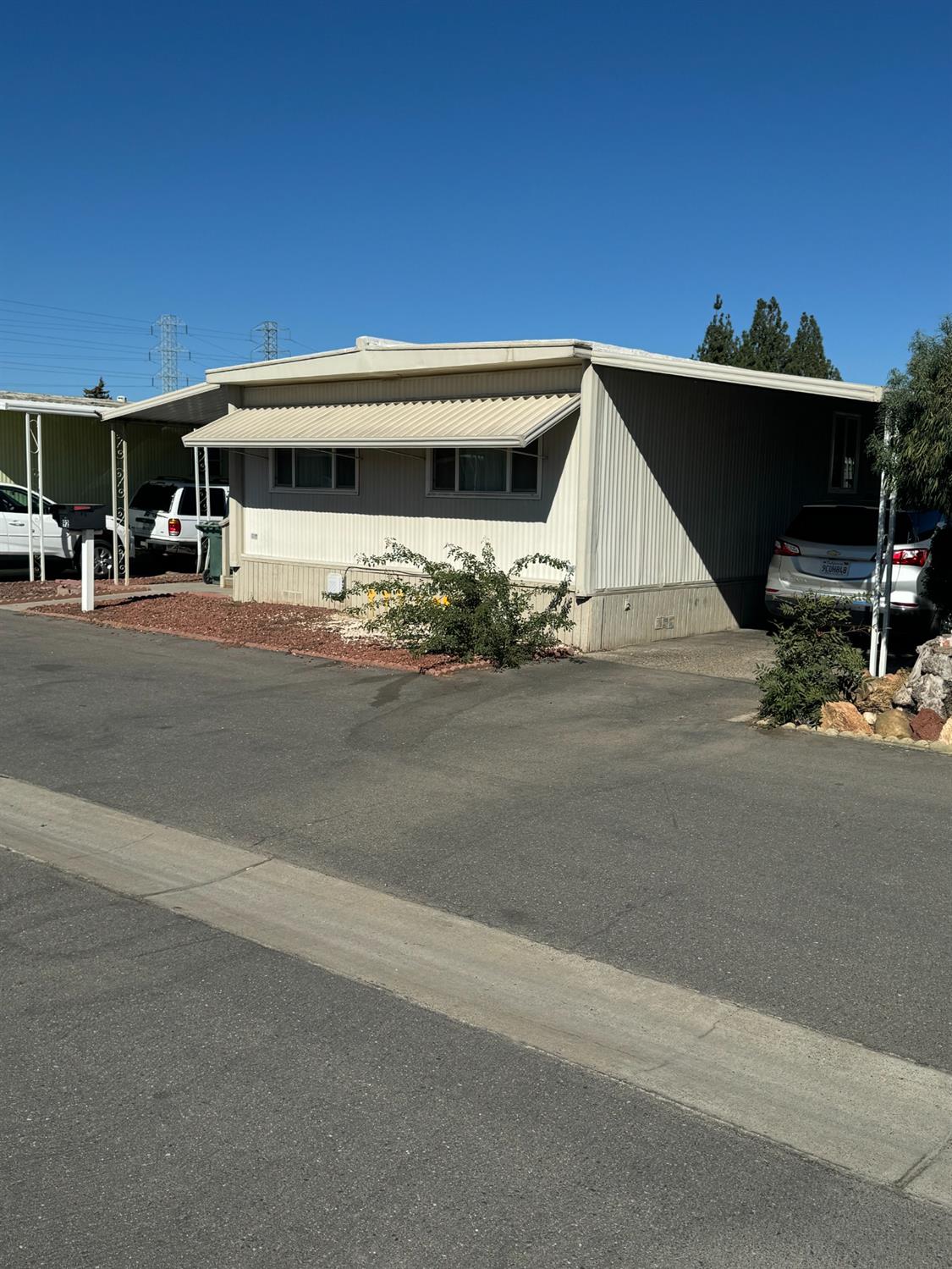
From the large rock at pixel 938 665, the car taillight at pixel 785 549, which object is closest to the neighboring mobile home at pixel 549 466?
the car taillight at pixel 785 549

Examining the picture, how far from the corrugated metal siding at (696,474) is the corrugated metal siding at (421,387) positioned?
584 mm

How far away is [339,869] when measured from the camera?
6.28 m

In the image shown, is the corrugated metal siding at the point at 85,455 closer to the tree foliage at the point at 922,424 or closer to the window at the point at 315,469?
the window at the point at 315,469

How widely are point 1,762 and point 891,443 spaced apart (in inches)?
295

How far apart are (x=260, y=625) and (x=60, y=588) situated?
6419 mm

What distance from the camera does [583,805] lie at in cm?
744

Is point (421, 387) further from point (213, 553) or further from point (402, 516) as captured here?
point (213, 553)

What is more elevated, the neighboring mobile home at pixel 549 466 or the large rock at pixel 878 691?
the neighboring mobile home at pixel 549 466

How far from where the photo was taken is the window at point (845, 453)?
18.0 m

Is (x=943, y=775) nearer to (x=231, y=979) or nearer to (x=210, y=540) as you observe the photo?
(x=231, y=979)

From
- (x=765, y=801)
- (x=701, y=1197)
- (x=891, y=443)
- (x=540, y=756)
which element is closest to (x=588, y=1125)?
(x=701, y=1197)

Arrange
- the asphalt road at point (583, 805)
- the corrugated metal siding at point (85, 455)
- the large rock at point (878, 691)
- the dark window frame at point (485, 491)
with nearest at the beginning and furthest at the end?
the asphalt road at point (583, 805)
the large rock at point (878, 691)
the dark window frame at point (485, 491)
the corrugated metal siding at point (85, 455)

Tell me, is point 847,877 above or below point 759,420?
below

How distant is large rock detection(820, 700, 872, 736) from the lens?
30.9 ft
